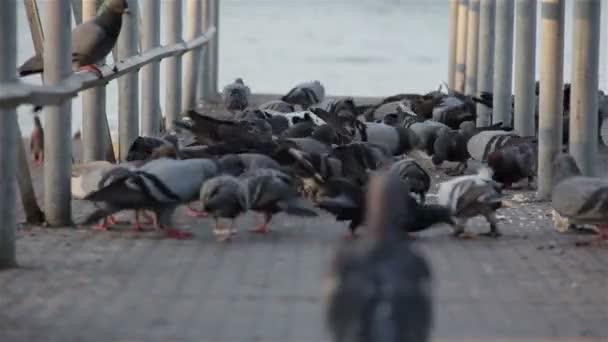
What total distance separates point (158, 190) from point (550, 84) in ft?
13.2

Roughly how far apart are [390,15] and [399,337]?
49710 millimetres

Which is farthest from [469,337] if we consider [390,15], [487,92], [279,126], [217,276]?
[390,15]

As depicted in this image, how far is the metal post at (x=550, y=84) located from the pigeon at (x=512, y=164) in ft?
1.54

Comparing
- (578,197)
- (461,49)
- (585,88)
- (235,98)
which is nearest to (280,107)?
(235,98)

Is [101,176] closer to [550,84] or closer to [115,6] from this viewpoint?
[115,6]

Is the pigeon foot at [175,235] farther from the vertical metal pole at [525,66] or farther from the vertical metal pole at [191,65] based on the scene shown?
the vertical metal pole at [191,65]

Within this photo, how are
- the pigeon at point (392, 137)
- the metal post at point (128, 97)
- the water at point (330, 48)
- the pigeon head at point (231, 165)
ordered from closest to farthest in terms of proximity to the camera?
the pigeon head at point (231, 165), the metal post at point (128, 97), the pigeon at point (392, 137), the water at point (330, 48)

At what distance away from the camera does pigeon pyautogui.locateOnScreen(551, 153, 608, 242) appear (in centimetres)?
922

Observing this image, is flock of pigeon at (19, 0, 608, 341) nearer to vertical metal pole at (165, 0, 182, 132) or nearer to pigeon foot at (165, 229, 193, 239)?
pigeon foot at (165, 229, 193, 239)

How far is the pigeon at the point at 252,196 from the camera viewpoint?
9516 mm

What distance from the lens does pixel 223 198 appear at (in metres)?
9.48

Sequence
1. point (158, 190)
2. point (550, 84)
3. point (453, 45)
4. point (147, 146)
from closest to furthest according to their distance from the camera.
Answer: point (158, 190) → point (147, 146) → point (550, 84) → point (453, 45)

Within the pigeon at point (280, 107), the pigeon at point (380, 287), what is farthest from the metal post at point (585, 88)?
the pigeon at point (380, 287)

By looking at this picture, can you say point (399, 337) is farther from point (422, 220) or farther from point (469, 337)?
point (422, 220)
